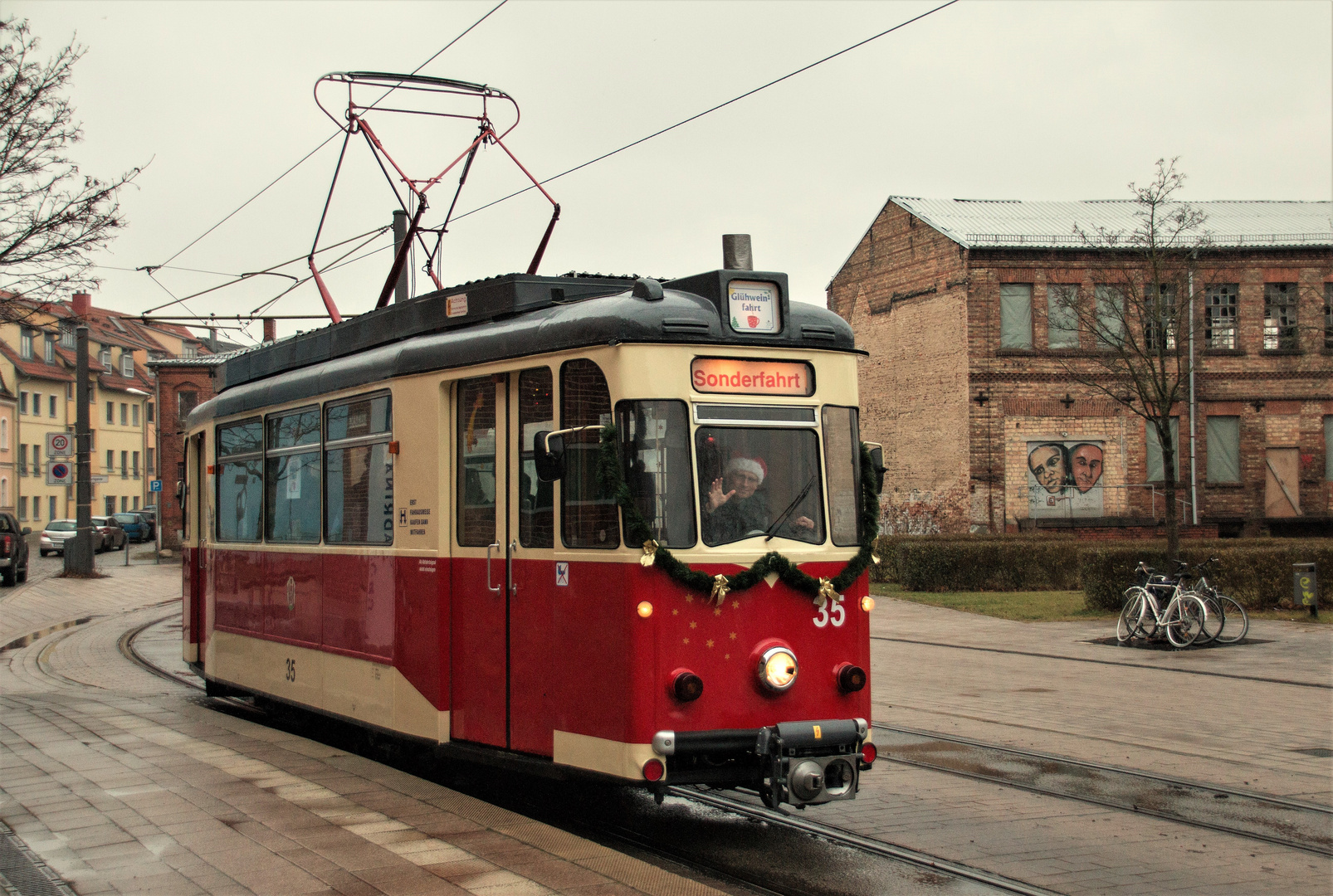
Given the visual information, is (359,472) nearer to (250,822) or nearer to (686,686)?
(250,822)

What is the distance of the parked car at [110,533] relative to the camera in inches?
2152

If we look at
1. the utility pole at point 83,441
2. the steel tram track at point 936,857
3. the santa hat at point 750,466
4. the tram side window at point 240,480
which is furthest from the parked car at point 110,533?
the santa hat at point 750,466

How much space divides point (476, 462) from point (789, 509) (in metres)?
2.03

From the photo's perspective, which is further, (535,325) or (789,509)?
(535,325)

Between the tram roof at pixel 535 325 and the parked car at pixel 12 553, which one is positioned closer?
the tram roof at pixel 535 325

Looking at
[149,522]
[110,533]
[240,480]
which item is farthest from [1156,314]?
[149,522]

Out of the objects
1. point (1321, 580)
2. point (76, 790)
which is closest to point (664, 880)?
point (76, 790)

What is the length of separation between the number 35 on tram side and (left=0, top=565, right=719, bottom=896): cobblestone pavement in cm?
61

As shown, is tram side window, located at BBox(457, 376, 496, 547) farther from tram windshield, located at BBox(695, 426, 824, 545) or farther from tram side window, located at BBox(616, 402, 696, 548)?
tram windshield, located at BBox(695, 426, 824, 545)

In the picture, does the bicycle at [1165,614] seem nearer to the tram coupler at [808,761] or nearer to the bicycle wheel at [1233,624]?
the bicycle wheel at [1233,624]

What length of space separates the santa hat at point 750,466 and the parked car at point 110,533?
170ft

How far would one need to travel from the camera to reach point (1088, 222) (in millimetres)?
39812

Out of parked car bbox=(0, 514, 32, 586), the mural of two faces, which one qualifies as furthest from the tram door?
the mural of two faces

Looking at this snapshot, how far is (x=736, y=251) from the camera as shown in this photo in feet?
25.3
